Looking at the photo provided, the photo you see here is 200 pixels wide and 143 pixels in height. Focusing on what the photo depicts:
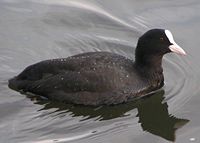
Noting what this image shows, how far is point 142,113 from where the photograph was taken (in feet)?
30.1

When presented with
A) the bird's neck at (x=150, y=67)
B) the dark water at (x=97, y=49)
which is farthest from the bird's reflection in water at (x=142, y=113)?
the bird's neck at (x=150, y=67)

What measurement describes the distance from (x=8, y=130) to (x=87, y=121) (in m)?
1.05

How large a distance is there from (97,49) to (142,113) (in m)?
1.66

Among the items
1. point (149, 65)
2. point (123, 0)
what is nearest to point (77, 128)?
point (149, 65)

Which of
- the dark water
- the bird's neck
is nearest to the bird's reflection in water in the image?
the dark water

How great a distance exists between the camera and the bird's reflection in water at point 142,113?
888 cm

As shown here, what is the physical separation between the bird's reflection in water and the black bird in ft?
0.30

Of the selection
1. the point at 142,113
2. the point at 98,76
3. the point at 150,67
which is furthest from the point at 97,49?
the point at 142,113

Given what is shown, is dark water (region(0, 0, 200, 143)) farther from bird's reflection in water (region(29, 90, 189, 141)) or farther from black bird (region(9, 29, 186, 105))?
black bird (region(9, 29, 186, 105))

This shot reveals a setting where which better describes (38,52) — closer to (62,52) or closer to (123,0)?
(62,52)

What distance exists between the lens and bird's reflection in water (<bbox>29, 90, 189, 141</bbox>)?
888 centimetres

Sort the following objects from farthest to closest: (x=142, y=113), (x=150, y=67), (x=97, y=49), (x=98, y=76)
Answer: (x=97, y=49), (x=150, y=67), (x=142, y=113), (x=98, y=76)

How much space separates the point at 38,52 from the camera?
10219mm

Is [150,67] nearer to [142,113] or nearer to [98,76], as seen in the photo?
[142,113]
